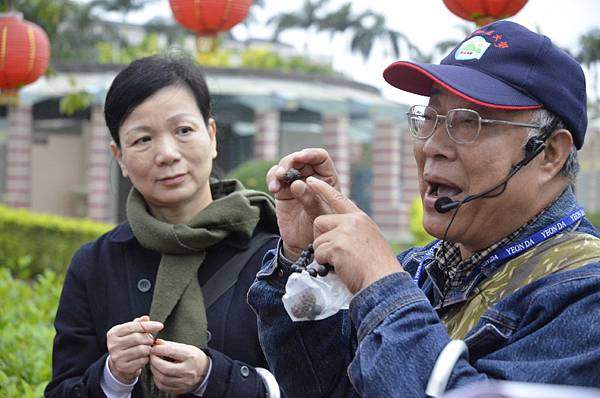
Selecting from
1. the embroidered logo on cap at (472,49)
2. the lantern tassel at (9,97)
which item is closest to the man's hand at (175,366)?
the embroidered logo on cap at (472,49)

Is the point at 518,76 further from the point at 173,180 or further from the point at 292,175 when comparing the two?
the point at 173,180

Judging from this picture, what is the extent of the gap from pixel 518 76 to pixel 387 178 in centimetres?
1867

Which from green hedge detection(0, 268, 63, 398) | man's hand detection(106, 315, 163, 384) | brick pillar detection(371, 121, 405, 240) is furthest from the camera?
brick pillar detection(371, 121, 405, 240)

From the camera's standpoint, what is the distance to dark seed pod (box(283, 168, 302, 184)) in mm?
1802

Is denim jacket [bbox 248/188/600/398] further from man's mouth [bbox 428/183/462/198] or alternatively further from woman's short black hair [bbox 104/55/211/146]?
woman's short black hair [bbox 104/55/211/146]

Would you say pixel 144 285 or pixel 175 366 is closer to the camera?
pixel 175 366

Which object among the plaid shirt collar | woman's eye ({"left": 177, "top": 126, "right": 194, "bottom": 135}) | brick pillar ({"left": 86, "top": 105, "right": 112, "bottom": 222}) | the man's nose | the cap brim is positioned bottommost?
brick pillar ({"left": 86, "top": 105, "right": 112, "bottom": 222})

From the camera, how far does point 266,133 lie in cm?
1786

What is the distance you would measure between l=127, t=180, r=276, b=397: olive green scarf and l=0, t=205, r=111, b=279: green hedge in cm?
988

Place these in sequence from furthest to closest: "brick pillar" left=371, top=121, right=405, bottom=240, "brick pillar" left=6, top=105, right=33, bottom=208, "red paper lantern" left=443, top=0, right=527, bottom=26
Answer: "brick pillar" left=371, top=121, right=405, bottom=240 → "brick pillar" left=6, top=105, right=33, bottom=208 → "red paper lantern" left=443, top=0, right=527, bottom=26

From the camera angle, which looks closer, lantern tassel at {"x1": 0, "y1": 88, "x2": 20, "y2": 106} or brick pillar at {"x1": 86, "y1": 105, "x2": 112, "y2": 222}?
lantern tassel at {"x1": 0, "y1": 88, "x2": 20, "y2": 106}

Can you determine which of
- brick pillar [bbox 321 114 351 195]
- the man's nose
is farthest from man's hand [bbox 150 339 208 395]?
brick pillar [bbox 321 114 351 195]

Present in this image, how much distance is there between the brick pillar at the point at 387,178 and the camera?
19.9m

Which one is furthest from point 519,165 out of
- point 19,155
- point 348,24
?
point 348,24
